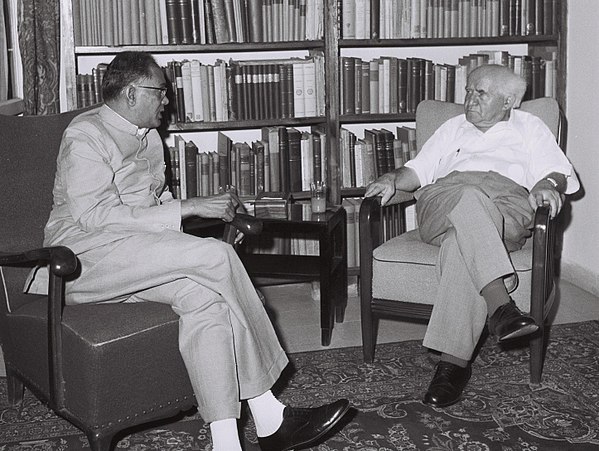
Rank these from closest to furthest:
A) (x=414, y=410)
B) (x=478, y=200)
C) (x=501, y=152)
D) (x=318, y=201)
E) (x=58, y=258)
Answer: (x=58, y=258) → (x=414, y=410) → (x=478, y=200) → (x=501, y=152) → (x=318, y=201)

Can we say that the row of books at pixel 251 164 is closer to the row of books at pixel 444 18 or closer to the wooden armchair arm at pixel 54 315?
the row of books at pixel 444 18

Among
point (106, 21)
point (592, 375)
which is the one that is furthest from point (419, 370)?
point (106, 21)

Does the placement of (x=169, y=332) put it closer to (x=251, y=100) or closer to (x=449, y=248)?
(x=449, y=248)

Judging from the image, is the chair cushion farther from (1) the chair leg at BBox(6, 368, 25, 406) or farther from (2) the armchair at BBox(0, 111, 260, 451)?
(1) the chair leg at BBox(6, 368, 25, 406)

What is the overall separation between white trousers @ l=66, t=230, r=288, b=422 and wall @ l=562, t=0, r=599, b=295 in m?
2.21

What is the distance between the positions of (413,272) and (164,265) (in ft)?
3.34

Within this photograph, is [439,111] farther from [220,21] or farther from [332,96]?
[220,21]

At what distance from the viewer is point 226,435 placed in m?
2.46

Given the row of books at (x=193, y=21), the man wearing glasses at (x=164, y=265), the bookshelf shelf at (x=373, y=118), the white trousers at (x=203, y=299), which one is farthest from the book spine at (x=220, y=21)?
the white trousers at (x=203, y=299)

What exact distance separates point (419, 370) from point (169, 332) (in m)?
1.14

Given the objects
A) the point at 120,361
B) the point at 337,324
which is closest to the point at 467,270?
the point at 337,324

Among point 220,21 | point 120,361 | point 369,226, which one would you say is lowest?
point 120,361

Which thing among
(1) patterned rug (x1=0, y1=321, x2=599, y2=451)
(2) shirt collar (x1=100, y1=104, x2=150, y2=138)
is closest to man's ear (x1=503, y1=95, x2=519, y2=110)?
(1) patterned rug (x1=0, y1=321, x2=599, y2=451)

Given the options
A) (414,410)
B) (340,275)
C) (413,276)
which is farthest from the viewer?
(340,275)
